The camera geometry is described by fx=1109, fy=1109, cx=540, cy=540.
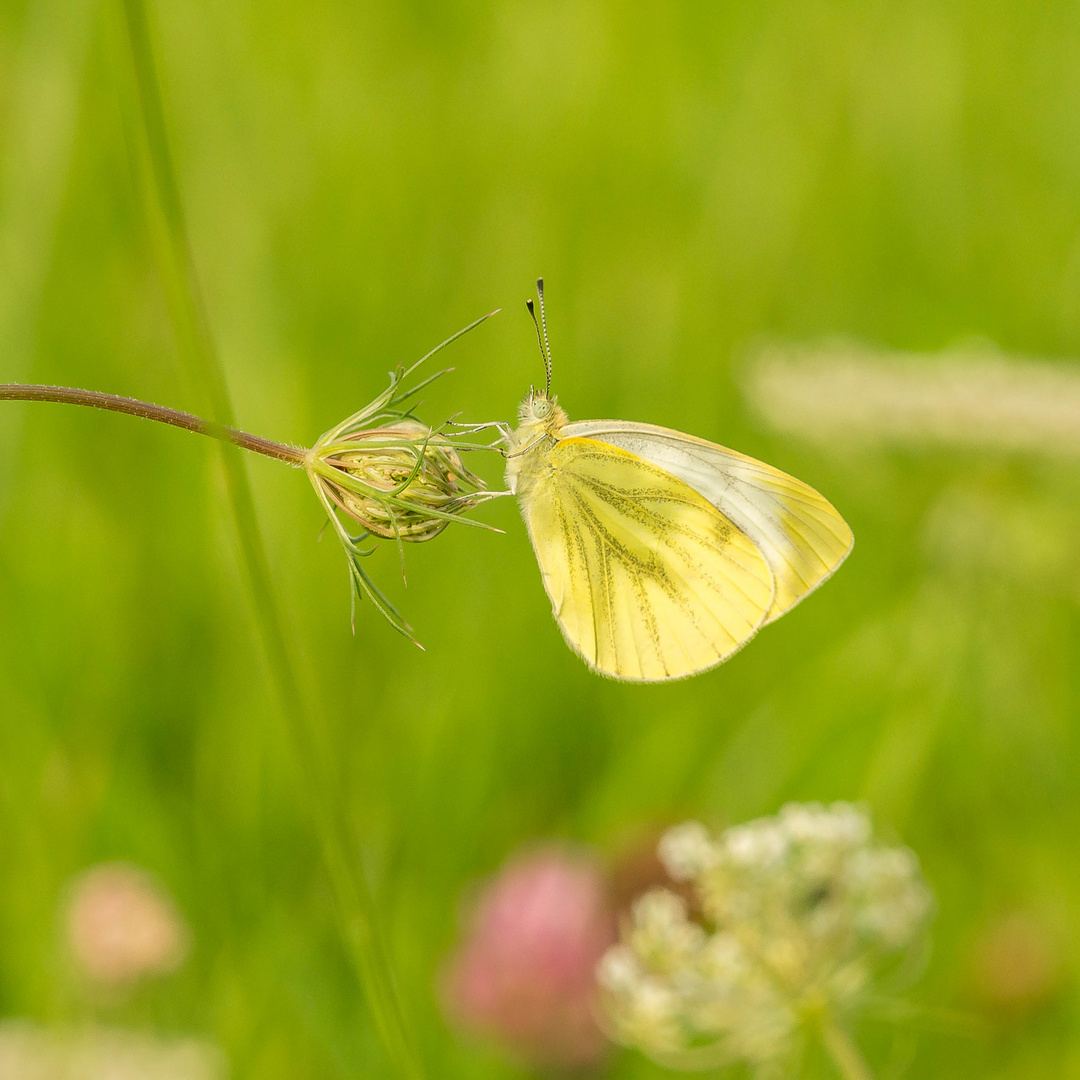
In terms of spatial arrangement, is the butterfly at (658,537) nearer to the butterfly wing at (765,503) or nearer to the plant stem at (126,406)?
the butterfly wing at (765,503)

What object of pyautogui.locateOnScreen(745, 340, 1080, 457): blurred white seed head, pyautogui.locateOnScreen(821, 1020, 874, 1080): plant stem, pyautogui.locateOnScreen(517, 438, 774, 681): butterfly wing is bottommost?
pyautogui.locateOnScreen(821, 1020, 874, 1080): plant stem

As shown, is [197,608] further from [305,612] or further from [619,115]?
[619,115]

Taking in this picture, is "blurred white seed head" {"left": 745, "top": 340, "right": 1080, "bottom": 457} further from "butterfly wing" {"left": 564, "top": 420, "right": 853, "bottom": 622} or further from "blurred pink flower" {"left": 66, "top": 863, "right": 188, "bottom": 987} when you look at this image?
"blurred pink flower" {"left": 66, "top": 863, "right": 188, "bottom": 987}

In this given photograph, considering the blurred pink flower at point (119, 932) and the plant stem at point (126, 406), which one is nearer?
the plant stem at point (126, 406)

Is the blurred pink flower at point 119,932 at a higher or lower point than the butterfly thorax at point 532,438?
lower

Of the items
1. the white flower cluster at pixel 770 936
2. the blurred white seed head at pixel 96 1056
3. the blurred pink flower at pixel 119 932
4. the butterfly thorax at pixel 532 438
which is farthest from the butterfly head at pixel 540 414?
the blurred white seed head at pixel 96 1056

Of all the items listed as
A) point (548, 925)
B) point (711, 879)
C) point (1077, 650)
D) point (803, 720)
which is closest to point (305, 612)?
point (548, 925)

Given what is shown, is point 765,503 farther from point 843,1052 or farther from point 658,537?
point 843,1052

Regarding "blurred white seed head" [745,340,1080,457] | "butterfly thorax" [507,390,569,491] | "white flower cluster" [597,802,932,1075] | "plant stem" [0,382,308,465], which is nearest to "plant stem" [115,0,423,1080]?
"plant stem" [0,382,308,465]

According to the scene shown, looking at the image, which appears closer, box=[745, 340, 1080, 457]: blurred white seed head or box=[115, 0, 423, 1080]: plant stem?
box=[115, 0, 423, 1080]: plant stem
